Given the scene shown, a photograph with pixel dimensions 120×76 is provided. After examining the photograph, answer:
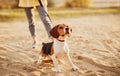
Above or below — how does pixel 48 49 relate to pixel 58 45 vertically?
below

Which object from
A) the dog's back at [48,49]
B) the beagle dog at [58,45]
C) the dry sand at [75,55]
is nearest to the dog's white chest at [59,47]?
the beagle dog at [58,45]

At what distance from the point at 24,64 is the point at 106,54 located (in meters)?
1.63

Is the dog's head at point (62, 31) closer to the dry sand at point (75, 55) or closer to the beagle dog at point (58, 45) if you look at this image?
the beagle dog at point (58, 45)

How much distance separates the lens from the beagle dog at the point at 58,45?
491 centimetres

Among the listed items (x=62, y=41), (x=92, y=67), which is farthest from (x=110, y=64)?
(x=62, y=41)

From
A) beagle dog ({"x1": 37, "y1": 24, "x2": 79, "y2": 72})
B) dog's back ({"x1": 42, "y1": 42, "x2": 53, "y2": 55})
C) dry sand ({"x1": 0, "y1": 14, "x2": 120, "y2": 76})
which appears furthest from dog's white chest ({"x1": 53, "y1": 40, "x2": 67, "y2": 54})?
dry sand ({"x1": 0, "y1": 14, "x2": 120, "y2": 76})

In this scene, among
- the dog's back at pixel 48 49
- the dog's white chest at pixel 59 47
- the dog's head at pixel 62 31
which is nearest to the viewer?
the dog's head at pixel 62 31

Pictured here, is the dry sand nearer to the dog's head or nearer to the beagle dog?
the beagle dog

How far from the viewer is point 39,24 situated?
11.0 metres

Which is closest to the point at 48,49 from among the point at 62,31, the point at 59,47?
the point at 59,47

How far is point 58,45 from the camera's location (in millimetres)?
5090

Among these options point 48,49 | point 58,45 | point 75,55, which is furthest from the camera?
point 75,55

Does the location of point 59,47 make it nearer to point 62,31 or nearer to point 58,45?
point 58,45

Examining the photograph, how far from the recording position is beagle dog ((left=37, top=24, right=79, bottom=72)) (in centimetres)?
491
